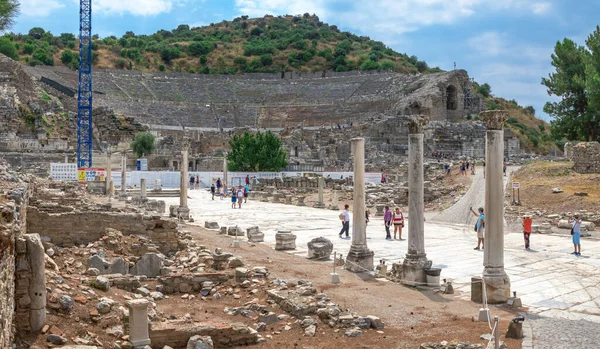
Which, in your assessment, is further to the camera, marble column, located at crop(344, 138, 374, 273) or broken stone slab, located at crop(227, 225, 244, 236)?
broken stone slab, located at crop(227, 225, 244, 236)

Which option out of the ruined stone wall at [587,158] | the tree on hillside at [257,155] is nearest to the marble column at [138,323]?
the ruined stone wall at [587,158]

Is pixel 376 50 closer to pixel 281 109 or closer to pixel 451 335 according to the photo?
pixel 281 109

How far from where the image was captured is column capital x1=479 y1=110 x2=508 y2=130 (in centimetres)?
1127

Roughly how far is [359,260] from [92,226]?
6.51 meters

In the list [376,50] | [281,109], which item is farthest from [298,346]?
[376,50]

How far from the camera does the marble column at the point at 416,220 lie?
12.5m

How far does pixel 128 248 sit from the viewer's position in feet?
46.0

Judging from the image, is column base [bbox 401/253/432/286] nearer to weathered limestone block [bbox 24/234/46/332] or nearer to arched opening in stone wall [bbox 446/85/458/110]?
weathered limestone block [bbox 24/234/46/332]

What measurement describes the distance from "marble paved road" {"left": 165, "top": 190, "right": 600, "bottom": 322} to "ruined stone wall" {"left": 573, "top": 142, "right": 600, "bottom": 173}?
14.5 metres

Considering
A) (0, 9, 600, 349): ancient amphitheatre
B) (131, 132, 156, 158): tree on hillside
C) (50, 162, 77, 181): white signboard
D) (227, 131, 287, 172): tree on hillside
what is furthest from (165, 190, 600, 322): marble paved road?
(131, 132, 156, 158): tree on hillside

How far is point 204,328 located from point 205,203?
27.2 meters

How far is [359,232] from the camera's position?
1431 centimetres

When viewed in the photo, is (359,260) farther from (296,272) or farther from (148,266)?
(148,266)

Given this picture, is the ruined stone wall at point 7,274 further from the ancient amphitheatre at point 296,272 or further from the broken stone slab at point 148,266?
the broken stone slab at point 148,266
